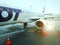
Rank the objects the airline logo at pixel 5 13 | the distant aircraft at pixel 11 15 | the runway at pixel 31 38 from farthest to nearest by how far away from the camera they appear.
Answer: the distant aircraft at pixel 11 15
the airline logo at pixel 5 13
the runway at pixel 31 38

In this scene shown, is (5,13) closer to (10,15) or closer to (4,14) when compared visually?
(4,14)

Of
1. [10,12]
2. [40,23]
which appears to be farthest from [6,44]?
[40,23]

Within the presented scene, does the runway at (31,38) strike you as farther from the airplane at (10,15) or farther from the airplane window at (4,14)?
the airplane window at (4,14)

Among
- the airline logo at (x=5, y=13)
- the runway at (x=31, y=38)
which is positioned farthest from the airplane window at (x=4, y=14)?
the runway at (x=31, y=38)

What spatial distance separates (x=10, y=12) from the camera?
39.2 ft

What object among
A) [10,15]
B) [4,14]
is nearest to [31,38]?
[10,15]

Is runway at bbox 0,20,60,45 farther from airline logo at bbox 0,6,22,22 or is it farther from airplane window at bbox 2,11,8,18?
airplane window at bbox 2,11,8,18

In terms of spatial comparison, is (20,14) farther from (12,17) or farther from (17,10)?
(12,17)

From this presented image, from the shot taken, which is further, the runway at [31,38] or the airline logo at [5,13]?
the airline logo at [5,13]

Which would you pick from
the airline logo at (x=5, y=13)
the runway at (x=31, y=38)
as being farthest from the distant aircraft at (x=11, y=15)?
the runway at (x=31, y=38)

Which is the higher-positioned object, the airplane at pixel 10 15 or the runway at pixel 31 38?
the airplane at pixel 10 15

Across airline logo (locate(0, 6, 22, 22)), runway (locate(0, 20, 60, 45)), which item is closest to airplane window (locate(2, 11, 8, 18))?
airline logo (locate(0, 6, 22, 22))

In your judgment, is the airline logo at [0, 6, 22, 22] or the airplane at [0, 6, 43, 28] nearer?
the airline logo at [0, 6, 22, 22]

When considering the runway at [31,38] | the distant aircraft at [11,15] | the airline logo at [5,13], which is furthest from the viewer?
the distant aircraft at [11,15]
